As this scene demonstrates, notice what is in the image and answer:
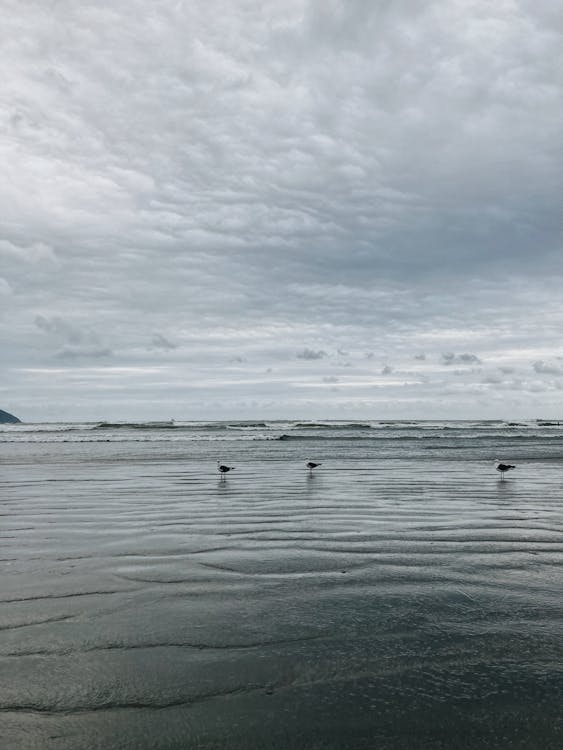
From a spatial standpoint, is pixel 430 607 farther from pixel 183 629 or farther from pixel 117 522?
pixel 117 522

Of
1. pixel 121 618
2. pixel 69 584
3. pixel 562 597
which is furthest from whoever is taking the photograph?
pixel 69 584

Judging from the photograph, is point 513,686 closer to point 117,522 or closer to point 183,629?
point 183,629

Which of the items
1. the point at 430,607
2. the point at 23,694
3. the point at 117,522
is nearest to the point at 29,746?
the point at 23,694

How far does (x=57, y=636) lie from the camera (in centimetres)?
485

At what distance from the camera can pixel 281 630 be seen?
16.4 ft

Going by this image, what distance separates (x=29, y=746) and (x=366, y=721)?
2.02 metres

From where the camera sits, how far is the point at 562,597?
6.00 m

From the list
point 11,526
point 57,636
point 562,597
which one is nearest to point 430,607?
point 562,597

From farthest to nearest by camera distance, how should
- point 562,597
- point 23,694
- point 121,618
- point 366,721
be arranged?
1. point 562,597
2. point 121,618
3. point 23,694
4. point 366,721

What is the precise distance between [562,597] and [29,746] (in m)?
5.25

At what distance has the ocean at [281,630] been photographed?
3469mm

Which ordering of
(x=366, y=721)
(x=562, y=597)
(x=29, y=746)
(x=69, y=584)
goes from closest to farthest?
(x=29, y=746)
(x=366, y=721)
(x=562, y=597)
(x=69, y=584)

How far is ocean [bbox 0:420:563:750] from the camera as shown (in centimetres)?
347

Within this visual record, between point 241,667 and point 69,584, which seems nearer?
point 241,667
